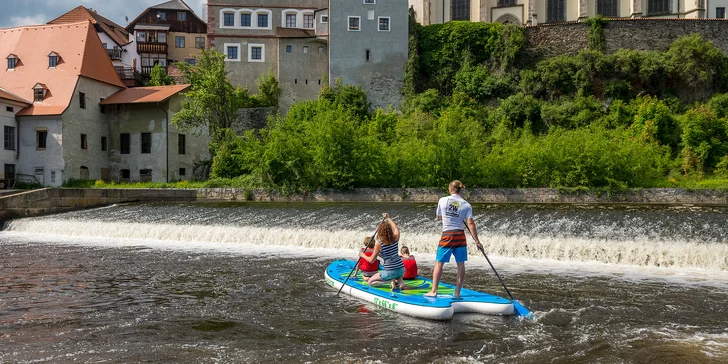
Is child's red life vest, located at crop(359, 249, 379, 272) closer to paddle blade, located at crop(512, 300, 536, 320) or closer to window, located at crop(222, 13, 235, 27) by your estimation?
paddle blade, located at crop(512, 300, 536, 320)

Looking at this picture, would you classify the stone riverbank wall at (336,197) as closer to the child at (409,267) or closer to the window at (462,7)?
the child at (409,267)

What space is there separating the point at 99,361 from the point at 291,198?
2412 cm

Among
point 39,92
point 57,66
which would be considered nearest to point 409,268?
point 39,92

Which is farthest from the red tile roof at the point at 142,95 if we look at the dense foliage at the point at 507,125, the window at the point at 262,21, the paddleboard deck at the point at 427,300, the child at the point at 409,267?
the paddleboard deck at the point at 427,300

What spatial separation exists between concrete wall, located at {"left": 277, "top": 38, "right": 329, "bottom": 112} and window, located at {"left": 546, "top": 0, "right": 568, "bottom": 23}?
739 inches

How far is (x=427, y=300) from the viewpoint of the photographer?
10.6 metres

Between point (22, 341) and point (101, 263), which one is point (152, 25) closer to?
point (101, 263)

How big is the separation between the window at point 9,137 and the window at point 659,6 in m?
47.9

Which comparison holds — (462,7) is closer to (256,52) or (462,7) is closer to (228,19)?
(256,52)

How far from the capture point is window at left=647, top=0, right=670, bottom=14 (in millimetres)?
52500

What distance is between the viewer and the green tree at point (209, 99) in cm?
4241

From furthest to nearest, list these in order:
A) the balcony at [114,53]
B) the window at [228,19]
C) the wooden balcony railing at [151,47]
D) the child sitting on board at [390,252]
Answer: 1. the wooden balcony railing at [151,47]
2. the balcony at [114,53]
3. the window at [228,19]
4. the child sitting on board at [390,252]

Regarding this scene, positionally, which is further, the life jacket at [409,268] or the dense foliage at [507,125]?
the dense foliage at [507,125]

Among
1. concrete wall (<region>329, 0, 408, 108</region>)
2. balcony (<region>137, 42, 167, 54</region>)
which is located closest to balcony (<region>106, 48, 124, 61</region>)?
balcony (<region>137, 42, 167, 54</region>)
